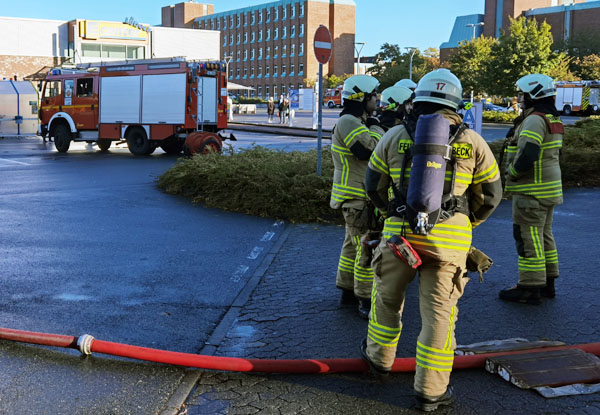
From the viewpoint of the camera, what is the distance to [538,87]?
19.5ft

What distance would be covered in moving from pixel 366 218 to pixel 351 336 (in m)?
0.94

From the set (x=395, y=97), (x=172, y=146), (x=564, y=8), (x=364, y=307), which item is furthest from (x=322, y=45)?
(x=564, y=8)

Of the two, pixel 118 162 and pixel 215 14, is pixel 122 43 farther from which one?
pixel 215 14

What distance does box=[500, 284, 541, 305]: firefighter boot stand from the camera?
6066 mm

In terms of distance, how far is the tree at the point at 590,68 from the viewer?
65.6 metres

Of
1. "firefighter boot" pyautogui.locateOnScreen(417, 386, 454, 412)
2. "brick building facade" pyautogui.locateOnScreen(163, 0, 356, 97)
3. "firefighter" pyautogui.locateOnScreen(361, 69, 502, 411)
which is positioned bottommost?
"firefighter boot" pyautogui.locateOnScreen(417, 386, 454, 412)

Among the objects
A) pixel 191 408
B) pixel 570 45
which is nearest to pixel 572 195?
pixel 191 408

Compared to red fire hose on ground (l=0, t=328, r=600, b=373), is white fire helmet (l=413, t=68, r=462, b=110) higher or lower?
higher

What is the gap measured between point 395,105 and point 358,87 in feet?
4.05

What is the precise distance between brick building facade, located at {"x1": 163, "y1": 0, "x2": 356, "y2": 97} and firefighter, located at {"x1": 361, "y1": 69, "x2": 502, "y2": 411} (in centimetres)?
9803

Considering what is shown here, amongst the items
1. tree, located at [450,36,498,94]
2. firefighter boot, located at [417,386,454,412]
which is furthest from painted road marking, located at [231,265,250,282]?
tree, located at [450,36,498,94]

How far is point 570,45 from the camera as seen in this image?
78.6 m

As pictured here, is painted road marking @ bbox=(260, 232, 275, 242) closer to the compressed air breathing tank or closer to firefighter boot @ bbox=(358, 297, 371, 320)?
firefighter boot @ bbox=(358, 297, 371, 320)

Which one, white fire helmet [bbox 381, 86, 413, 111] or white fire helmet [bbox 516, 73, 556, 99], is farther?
white fire helmet [bbox 381, 86, 413, 111]
